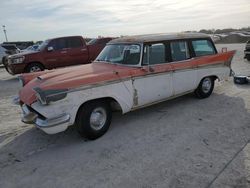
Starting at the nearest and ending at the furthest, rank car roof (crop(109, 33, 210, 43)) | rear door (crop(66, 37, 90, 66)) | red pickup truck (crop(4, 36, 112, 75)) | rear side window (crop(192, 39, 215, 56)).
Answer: car roof (crop(109, 33, 210, 43)) < rear side window (crop(192, 39, 215, 56)) < red pickup truck (crop(4, 36, 112, 75)) < rear door (crop(66, 37, 90, 66))

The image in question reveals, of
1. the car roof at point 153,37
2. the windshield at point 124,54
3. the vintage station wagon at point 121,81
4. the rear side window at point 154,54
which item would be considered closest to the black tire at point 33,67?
the vintage station wagon at point 121,81

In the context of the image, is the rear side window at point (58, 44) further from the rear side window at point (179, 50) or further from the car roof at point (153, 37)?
the rear side window at point (179, 50)

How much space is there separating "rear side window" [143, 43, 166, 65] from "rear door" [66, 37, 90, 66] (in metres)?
7.41

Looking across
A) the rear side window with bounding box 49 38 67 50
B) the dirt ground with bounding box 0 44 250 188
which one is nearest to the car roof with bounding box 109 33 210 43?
the dirt ground with bounding box 0 44 250 188

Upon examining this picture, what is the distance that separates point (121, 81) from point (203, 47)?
9.65 feet

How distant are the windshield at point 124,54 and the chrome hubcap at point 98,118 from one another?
1255mm

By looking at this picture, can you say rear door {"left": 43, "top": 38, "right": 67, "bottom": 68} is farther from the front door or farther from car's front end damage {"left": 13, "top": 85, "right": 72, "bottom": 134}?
car's front end damage {"left": 13, "top": 85, "right": 72, "bottom": 134}

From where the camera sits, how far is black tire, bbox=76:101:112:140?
4.65m

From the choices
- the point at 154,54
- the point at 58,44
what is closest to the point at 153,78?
the point at 154,54

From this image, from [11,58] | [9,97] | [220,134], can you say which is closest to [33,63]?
[11,58]

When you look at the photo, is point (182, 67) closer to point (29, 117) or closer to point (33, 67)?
point (29, 117)

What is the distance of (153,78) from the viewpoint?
5648mm

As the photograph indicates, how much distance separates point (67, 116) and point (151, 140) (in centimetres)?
151

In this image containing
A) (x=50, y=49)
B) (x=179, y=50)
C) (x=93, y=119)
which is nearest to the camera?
(x=93, y=119)
